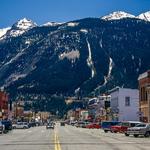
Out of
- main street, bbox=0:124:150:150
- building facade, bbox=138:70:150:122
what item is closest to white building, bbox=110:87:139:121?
building facade, bbox=138:70:150:122

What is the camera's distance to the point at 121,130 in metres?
91.2

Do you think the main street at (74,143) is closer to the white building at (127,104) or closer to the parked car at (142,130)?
the parked car at (142,130)

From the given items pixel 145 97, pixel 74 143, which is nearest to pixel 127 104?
pixel 145 97

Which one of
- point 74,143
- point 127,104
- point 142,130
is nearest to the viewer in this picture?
point 74,143

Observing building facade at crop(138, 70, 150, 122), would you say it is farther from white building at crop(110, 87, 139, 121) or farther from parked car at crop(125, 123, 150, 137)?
parked car at crop(125, 123, 150, 137)

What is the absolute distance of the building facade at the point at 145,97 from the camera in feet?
408

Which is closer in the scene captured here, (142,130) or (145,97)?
(142,130)

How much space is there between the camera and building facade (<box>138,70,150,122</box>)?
12438 centimetres

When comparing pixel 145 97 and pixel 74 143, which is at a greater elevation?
pixel 145 97

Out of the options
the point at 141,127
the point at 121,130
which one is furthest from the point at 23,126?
the point at 141,127

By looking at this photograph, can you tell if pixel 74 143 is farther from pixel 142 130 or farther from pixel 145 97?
pixel 145 97

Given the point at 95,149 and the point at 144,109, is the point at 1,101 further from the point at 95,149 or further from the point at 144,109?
the point at 95,149

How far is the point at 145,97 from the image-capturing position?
5098 inches

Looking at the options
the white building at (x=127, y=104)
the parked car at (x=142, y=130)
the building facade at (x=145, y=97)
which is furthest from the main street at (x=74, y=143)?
the white building at (x=127, y=104)
